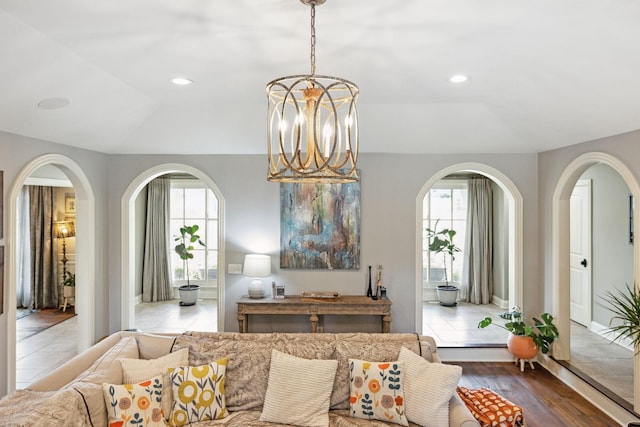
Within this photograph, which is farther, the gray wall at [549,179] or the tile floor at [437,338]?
the tile floor at [437,338]

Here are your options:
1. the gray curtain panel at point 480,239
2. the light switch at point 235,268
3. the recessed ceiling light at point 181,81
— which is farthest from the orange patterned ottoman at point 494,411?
the gray curtain panel at point 480,239

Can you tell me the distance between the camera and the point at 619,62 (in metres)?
2.74

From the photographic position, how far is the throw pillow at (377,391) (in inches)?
105

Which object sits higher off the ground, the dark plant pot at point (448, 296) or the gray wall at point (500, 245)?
the gray wall at point (500, 245)

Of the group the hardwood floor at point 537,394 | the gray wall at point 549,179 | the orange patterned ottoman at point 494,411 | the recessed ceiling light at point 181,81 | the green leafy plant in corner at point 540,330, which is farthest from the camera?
the green leafy plant in corner at point 540,330

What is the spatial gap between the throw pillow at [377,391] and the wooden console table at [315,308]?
1971 millimetres

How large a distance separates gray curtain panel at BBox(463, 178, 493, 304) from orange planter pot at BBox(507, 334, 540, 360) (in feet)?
10.3

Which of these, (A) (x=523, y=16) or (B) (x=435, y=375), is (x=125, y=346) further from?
(A) (x=523, y=16)

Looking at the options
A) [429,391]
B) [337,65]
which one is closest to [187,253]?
[337,65]

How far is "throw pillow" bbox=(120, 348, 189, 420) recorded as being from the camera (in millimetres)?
2725

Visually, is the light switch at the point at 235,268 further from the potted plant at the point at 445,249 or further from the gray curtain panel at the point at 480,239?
the gray curtain panel at the point at 480,239

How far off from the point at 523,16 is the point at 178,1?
1742mm

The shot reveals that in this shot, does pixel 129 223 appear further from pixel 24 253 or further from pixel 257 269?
pixel 24 253

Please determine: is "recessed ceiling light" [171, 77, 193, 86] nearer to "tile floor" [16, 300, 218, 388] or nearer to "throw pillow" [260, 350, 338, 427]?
"throw pillow" [260, 350, 338, 427]
